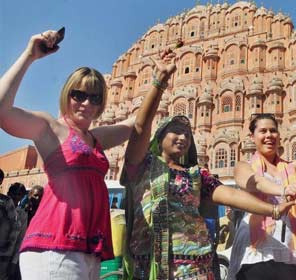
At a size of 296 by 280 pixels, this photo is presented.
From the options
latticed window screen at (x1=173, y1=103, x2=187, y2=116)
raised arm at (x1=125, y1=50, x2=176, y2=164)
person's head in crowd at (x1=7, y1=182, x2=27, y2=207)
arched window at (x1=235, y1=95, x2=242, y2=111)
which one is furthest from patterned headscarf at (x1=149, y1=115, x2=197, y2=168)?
latticed window screen at (x1=173, y1=103, x2=187, y2=116)

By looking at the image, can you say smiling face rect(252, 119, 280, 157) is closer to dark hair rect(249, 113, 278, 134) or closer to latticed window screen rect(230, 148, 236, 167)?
dark hair rect(249, 113, 278, 134)

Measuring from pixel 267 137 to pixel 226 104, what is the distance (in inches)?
955

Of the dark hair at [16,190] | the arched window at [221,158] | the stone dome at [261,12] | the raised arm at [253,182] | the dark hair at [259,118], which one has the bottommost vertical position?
the raised arm at [253,182]

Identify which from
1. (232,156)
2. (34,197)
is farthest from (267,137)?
(232,156)

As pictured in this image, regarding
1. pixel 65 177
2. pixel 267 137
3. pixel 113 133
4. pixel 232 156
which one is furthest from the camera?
pixel 232 156

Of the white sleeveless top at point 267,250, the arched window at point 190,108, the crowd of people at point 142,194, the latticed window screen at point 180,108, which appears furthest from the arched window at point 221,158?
the white sleeveless top at point 267,250

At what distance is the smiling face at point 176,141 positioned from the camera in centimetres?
194

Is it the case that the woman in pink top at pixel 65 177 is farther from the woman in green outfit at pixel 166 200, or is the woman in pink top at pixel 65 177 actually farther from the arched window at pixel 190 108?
the arched window at pixel 190 108

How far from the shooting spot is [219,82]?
88.4 feet

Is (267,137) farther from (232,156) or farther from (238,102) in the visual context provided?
(238,102)

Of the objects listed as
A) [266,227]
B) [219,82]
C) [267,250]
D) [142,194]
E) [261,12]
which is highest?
[261,12]

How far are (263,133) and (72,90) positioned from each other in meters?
1.07

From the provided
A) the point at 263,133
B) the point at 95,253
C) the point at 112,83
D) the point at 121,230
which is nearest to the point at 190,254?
the point at 95,253

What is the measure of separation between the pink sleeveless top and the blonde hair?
0.49ft
